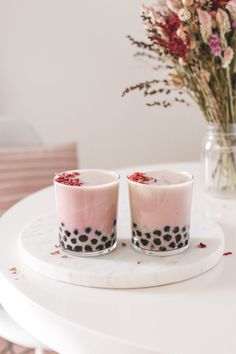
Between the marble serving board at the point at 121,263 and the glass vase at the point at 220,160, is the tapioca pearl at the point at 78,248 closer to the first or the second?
the marble serving board at the point at 121,263

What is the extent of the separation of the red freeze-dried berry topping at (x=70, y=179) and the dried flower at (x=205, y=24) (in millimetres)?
420

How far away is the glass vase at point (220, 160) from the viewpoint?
1.25m

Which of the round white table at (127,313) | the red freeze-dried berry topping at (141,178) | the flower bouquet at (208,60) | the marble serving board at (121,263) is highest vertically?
the flower bouquet at (208,60)

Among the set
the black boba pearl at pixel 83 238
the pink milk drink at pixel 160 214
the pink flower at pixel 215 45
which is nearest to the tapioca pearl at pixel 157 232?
the pink milk drink at pixel 160 214

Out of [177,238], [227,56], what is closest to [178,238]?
[177,238]

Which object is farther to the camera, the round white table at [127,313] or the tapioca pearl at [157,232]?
the tapioca pearl at [157,232]

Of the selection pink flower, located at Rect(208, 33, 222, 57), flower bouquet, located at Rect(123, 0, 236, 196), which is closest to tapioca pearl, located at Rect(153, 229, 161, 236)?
flower bouquet, located at Rect(123, 0, 236, 196)

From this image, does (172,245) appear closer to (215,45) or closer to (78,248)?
(78,248)

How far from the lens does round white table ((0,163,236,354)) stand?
0.67 meters

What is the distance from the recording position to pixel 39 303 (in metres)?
0.76

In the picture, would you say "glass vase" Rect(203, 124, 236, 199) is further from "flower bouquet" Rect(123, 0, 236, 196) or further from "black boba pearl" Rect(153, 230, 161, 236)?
"black boba pearl" Rect(153, 230, 161, 236)

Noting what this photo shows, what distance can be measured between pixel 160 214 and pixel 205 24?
46cm

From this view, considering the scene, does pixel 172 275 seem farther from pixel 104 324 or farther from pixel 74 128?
pixel 74 128

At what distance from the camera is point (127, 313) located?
735mm
